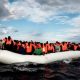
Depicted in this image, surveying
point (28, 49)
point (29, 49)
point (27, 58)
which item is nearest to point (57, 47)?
point (29, 49)

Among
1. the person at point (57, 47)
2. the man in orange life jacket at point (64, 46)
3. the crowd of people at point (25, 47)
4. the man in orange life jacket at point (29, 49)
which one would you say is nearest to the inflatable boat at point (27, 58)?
the crowd of people at point (25, 47)

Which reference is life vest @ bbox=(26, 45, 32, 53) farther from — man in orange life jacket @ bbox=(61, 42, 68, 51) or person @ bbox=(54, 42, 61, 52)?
man in orange life jacket @ bbox=(61, 42, 68, 51)

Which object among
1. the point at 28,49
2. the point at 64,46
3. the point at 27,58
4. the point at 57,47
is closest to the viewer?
the point at 27,58

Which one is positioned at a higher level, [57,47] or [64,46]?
[64,46]

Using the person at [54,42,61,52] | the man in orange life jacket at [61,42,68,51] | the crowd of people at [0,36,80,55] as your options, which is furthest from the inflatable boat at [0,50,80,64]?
the man in orange life jacket at [61,42,68,51]

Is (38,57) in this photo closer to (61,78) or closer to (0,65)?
(0,65)

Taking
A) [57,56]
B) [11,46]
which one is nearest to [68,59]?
[57,56]

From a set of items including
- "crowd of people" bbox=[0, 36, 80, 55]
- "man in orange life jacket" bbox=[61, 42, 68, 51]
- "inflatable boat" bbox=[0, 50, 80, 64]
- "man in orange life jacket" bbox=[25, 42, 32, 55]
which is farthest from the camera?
"man in orange life jacket" bbox=[61, 42, 68, 51]

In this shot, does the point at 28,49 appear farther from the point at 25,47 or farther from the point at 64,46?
the point at 64,46

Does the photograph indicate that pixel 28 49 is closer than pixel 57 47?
Yes

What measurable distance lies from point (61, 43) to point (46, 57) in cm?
1056

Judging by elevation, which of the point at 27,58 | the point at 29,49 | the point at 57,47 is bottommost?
the point at 27,58

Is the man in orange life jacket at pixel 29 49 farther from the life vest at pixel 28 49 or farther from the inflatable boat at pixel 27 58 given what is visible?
the inflatable boat at pixel 27 58

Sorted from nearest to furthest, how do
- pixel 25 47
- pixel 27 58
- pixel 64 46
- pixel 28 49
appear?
pixel 27 58 < pixel 28 49 < pixel 25 47 < pixel 64 46
